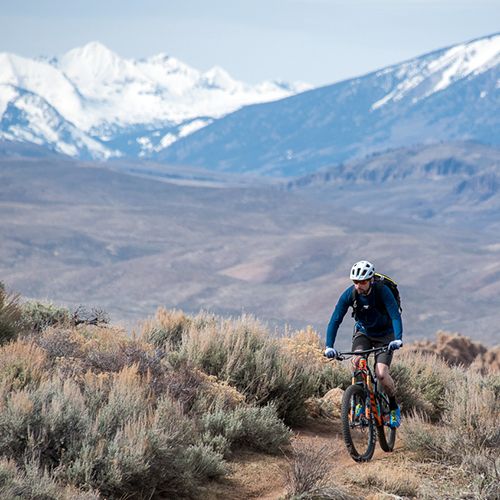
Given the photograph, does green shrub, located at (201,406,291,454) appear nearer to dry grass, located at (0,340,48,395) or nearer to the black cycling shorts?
the black cycling shorts

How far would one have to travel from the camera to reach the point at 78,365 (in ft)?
28.8

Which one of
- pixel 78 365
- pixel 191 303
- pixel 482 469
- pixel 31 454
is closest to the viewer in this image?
pixel 31 454

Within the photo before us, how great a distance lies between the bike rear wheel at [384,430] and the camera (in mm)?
9281

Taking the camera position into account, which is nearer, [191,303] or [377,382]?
[377,382]

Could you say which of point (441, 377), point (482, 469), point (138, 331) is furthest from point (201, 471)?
point (441, 377)

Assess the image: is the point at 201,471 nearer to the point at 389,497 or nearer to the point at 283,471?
the point at 283,471

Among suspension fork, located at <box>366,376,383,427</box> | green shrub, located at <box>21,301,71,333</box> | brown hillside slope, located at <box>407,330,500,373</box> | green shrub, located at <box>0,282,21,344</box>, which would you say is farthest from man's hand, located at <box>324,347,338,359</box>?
brown hillside slope, located at <box>407,330,500,373</box>

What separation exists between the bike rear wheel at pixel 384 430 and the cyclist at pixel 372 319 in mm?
54

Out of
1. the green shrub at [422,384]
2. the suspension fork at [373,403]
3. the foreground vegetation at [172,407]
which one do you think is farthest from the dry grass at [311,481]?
the green shrub at [422,384]

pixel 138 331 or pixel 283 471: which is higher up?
pixel 138 331

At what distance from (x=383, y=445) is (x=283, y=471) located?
4.75 feet

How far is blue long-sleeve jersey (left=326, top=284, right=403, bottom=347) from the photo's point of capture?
9172 mm

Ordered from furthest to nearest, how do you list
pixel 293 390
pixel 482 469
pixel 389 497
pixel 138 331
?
pixel 138 331
pixel 293 390
pixel 482 469
pixel 389 497

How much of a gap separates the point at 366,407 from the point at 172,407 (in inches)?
82.8
